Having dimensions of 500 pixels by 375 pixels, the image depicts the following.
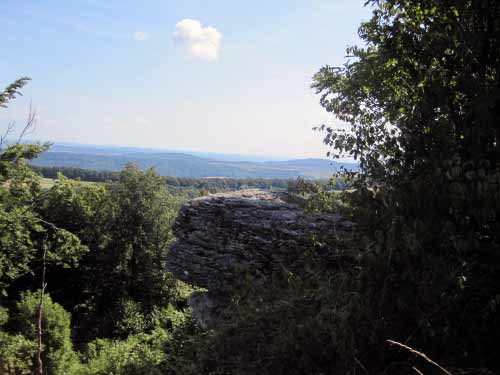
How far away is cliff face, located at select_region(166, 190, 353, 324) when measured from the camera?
9031 mm

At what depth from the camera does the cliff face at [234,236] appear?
9.03m

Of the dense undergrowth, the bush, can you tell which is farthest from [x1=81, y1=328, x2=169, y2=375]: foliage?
the dense undergrowth

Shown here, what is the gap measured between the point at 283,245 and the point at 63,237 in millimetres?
15413

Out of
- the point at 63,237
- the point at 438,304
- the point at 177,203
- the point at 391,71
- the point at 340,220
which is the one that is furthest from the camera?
the point at 177,203

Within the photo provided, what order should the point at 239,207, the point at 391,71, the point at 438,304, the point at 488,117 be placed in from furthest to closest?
the point at 239,207 → the point at 391,71 → the point at 488,117 → the point at 438,304

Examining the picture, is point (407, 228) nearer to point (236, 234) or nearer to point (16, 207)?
point (236, 234)

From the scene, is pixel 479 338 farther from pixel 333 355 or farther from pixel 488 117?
pixel 488 117

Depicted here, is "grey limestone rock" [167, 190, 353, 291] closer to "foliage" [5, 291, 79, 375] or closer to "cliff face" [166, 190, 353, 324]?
"cliff face" [166, 190, 353, 324]

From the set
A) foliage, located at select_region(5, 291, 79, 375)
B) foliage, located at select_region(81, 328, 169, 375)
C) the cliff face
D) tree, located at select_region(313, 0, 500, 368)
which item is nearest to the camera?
tree, located at select_region(313, 0, 500, 368)

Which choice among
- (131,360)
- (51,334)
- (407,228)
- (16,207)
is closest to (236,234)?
(407,228)

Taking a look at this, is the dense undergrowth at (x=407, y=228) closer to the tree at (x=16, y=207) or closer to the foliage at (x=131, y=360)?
the foliage at (x=131, y=360)

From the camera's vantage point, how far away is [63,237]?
1984 centimetres

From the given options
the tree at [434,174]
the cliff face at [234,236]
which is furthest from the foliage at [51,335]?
the tree at [434,174]

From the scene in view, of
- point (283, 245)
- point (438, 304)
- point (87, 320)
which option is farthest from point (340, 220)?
point (87, 320)
